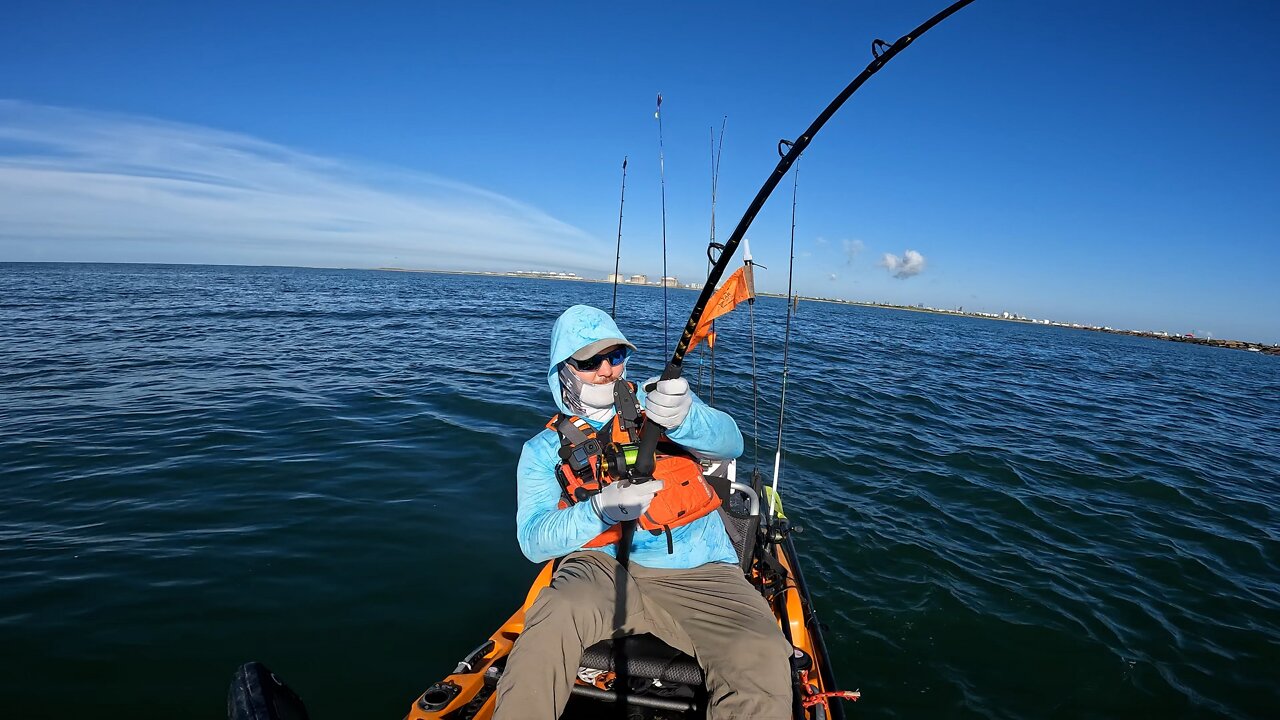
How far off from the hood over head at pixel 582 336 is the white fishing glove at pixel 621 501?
2.62ft

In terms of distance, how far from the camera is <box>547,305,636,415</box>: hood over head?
3.21 meters

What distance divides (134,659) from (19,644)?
1.09 meters

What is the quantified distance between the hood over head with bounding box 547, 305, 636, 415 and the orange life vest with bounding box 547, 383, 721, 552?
328mm

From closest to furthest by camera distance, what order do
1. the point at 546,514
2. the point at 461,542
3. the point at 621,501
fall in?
1. the point at 621,501
2. the point at 546,514
3. the point at 461,542

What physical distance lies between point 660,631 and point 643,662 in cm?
19

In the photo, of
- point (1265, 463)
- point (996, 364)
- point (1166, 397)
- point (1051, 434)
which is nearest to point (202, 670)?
point (1051, 434)

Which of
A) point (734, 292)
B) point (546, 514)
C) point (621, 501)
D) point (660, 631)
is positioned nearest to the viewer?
point (621, 501)

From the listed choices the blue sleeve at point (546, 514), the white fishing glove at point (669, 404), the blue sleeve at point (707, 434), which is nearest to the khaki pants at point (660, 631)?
the blue sleeve at point (546, 514)

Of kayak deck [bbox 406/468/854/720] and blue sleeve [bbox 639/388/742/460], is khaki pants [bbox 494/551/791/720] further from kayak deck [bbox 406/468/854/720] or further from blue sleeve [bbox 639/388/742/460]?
blue sleeve [bbox 639/388/742/460]

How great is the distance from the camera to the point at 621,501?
274cm

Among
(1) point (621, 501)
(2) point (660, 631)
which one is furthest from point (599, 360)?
(2) point (660, 631)

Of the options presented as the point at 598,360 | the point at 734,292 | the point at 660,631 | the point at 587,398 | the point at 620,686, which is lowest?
the point at 620,686

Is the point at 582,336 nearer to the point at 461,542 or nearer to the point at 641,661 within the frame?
the point at 641,661

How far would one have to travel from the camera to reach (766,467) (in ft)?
29.8
